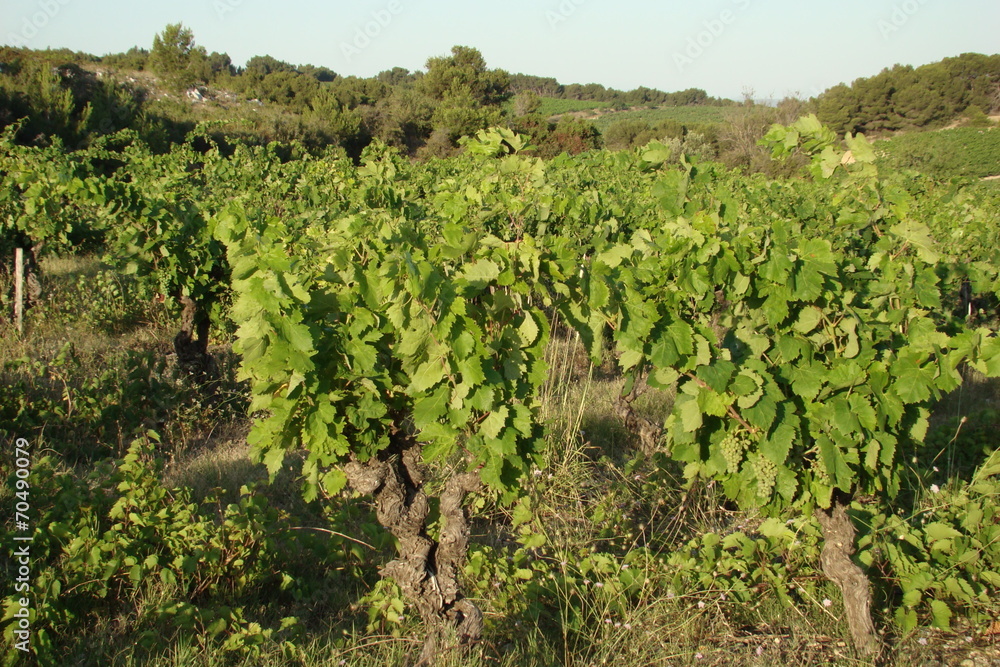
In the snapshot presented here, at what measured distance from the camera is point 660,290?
8.66 feet

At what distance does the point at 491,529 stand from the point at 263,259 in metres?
1.70

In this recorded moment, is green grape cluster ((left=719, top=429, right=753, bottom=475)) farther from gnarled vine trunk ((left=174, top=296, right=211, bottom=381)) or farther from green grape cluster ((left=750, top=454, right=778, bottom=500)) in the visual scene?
gnarled vine trunk ((left=174, top=296, right=211, bottom=381))

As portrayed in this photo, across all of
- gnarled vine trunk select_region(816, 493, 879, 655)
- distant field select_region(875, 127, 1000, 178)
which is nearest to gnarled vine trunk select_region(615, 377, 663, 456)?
gnarled vine trunk select_region(816, 493, 879, 655)

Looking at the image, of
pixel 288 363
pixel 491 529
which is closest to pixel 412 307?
pixel 288 363

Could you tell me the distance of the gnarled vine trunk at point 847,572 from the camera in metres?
2.52

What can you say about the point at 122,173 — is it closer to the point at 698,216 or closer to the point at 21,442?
the point at 21,442

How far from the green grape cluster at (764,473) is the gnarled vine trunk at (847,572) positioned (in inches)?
12.1

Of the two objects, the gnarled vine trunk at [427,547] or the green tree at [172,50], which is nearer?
the gnarled vine trunk at [427,547]

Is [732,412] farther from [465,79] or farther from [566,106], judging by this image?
[566,106]

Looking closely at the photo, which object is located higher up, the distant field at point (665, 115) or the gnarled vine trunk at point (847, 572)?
the distant field at point (665, 115)

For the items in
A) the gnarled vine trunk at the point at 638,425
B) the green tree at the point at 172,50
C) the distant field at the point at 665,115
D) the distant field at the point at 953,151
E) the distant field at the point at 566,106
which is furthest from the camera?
the distant field at the point at 566,106

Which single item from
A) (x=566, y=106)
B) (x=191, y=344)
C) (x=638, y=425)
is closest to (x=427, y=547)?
(x=638, y=425)

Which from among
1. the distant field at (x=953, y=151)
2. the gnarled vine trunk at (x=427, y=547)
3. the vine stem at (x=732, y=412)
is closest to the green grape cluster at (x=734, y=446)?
the vine stem at (x=732, y=412)

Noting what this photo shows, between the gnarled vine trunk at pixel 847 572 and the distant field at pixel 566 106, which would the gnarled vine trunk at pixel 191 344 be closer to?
the gnarled vine trunk at pixel 847 572
